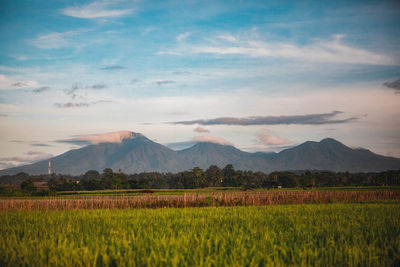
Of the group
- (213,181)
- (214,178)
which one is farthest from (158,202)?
(214,178)

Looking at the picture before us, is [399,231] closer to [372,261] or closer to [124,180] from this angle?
[372,261]

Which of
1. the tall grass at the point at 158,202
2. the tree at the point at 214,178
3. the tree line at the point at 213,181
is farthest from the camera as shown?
the tree at the point at 214,178

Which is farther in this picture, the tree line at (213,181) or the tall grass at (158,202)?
the tree line at (213,181)

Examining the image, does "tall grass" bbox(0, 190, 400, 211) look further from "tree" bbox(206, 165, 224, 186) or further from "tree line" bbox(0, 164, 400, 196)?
"tree" bbox(206, 165, 224, 186)

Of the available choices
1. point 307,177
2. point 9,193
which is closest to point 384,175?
point 307,177

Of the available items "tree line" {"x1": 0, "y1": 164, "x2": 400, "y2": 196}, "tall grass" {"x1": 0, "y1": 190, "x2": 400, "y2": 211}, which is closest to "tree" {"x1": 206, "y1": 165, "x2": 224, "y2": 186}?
"tree line" {"x1": 0, "y1": 164, "x2": 400, "y2": 196}

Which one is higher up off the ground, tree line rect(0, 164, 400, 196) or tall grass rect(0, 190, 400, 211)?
tall grass rect(0, 190, 400, 211)

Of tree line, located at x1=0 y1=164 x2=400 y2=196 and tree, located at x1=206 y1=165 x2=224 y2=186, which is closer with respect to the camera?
tree line, located at x1=0 y1=164 x2=400 y2=196

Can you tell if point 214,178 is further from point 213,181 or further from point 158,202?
point 158,202

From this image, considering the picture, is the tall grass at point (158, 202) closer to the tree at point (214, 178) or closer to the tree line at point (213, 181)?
A: the tree line at point (213, 181)

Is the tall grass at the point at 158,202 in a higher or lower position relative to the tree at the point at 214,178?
higher

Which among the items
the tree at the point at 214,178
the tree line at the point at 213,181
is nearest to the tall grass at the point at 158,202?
the tree line at the point at 213,181

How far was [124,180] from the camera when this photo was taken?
382ft

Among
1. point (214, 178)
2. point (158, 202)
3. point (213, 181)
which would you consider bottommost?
point (213, 181)
